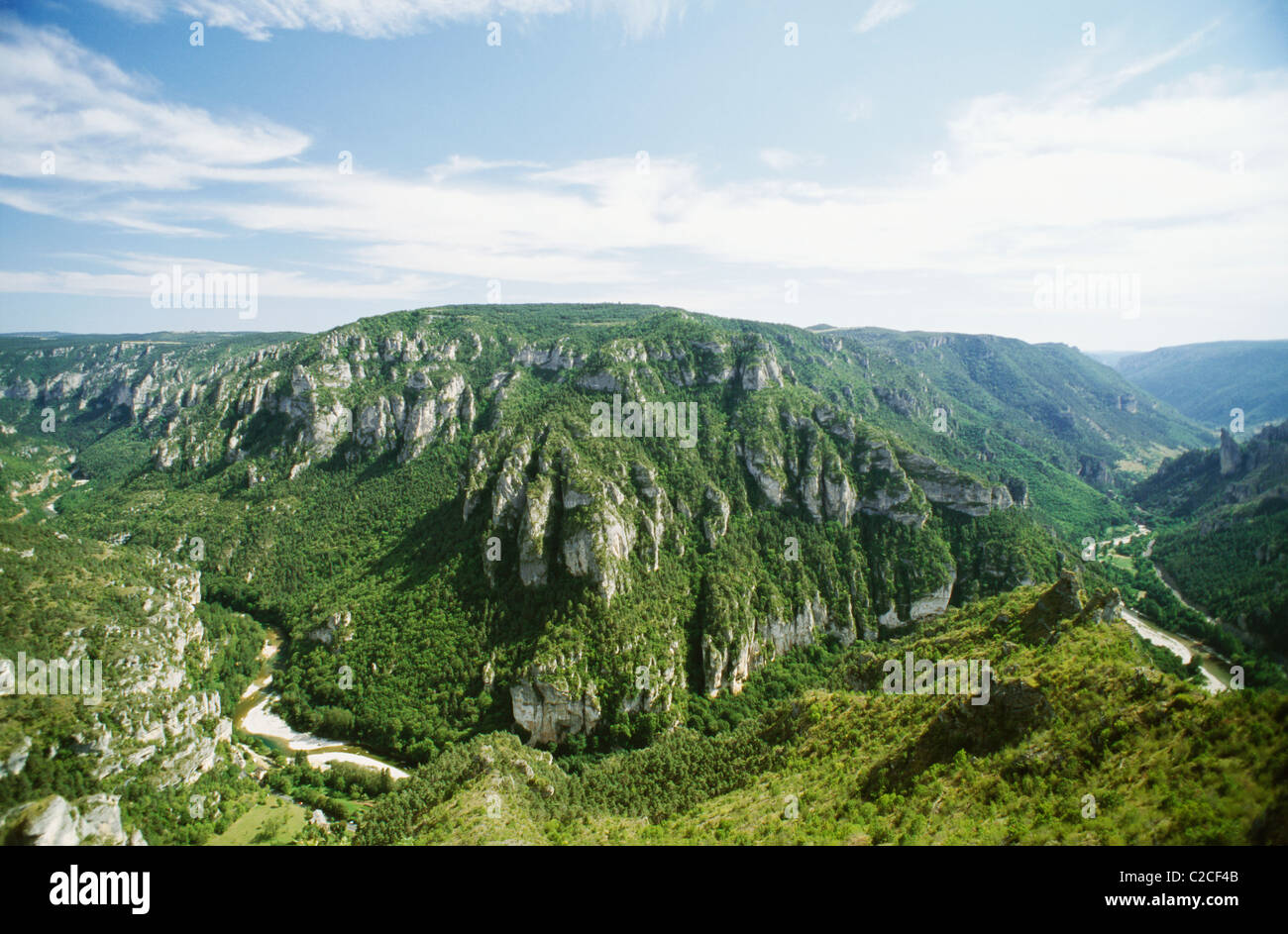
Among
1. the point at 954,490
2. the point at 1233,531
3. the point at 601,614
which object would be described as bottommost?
the point at 601,614

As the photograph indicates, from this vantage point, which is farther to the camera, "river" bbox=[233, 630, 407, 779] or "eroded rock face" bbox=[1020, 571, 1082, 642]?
"river" bbox=[233, 630, 407, 779]

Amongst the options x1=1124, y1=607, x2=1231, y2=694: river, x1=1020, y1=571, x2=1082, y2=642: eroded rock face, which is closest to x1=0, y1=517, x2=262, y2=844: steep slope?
x1=1020, y1=571, x2=1082, y2=642: eroded rock face

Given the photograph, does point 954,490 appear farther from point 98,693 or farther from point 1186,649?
point 98,693

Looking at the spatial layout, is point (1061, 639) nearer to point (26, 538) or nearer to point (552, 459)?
point (552, 459)

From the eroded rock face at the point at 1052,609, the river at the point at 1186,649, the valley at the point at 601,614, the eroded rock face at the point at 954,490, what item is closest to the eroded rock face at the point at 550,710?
the valley at the point at 601,614

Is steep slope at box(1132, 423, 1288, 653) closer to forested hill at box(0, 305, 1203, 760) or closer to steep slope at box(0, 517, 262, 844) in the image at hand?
forested hill at box(0, 305, 1203, 760)

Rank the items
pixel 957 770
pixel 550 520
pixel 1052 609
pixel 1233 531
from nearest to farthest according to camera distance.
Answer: pixel 957 770
pixel 1052 609
pixel 550 520
pixel 1233 531

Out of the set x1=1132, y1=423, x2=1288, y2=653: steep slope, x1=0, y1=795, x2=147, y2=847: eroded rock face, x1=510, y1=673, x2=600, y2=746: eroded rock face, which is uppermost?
x1=1132, y1=423, x2=1288, y2=653: steep slope

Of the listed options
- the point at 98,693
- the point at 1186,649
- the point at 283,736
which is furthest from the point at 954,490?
the point at 98,693
